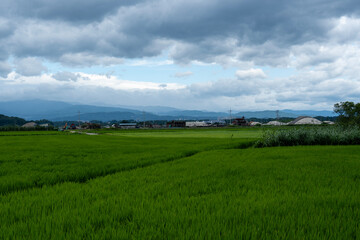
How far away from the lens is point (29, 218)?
3.63 meters

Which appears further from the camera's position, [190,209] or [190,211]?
[190,209]

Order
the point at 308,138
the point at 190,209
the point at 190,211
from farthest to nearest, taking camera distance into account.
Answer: the point at 308,138 < the point at 190,209 < the point at 190,211

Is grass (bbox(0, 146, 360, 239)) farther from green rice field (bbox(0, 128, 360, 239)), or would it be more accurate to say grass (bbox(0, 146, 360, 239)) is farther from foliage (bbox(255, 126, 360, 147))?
foliage (bbox(255, 126, 360, 147))

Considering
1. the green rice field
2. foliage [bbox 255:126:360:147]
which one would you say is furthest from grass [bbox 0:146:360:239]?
foliage [bbox 255:126:360:147]

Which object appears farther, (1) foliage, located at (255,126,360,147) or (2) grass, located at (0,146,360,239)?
(1) foliage, located at (255,126,360,147)

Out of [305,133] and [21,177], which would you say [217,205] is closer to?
[21,177]

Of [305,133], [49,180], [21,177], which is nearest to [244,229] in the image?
[49,180]

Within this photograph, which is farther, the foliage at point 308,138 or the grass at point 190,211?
the foliage at point 308,138

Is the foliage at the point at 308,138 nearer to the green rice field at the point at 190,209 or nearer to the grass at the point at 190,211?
the green rice field at the point at 190,209

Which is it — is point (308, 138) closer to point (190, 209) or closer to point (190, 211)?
point (190, 209)

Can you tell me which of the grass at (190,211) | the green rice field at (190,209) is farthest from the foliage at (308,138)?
the grass at (190,211)

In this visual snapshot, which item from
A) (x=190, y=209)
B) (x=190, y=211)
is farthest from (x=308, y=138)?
(x=190, y=211)

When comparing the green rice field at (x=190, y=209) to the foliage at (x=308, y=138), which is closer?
the green rice field at (x=190, y=209)

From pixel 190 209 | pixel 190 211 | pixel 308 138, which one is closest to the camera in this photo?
pixel 190 211
